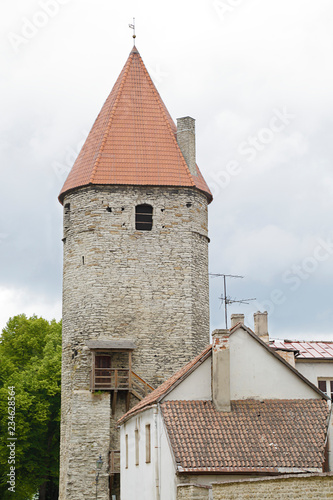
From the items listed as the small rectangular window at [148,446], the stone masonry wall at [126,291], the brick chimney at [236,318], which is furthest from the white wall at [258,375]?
the stone masonry wall at [126,291]

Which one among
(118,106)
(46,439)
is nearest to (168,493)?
(118,106)

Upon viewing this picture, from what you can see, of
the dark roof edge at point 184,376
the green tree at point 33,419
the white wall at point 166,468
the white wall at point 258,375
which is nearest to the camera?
the white wall at point 166,468

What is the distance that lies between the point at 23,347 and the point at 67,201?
13.0m

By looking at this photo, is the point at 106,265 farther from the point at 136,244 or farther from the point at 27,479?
the point at 27,479

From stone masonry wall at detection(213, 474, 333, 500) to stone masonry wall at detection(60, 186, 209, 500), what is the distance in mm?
14516

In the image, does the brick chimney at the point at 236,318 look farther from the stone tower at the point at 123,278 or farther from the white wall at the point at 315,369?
the stone tower at the point at 123,278

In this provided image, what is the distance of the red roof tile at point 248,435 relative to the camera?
758 inches

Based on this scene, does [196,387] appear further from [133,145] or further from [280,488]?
[133,145]

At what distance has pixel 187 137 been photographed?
1342 inches

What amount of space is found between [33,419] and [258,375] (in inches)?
762

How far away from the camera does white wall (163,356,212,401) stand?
2097 centimetres

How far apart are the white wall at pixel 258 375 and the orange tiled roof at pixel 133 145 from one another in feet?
39.6

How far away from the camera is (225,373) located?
21016 millimetres

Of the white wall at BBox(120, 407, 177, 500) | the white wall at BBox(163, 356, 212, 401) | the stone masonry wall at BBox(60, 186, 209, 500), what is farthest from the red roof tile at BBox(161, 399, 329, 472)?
the stone masonry wall at BBox(60, 186, 209, 500)
